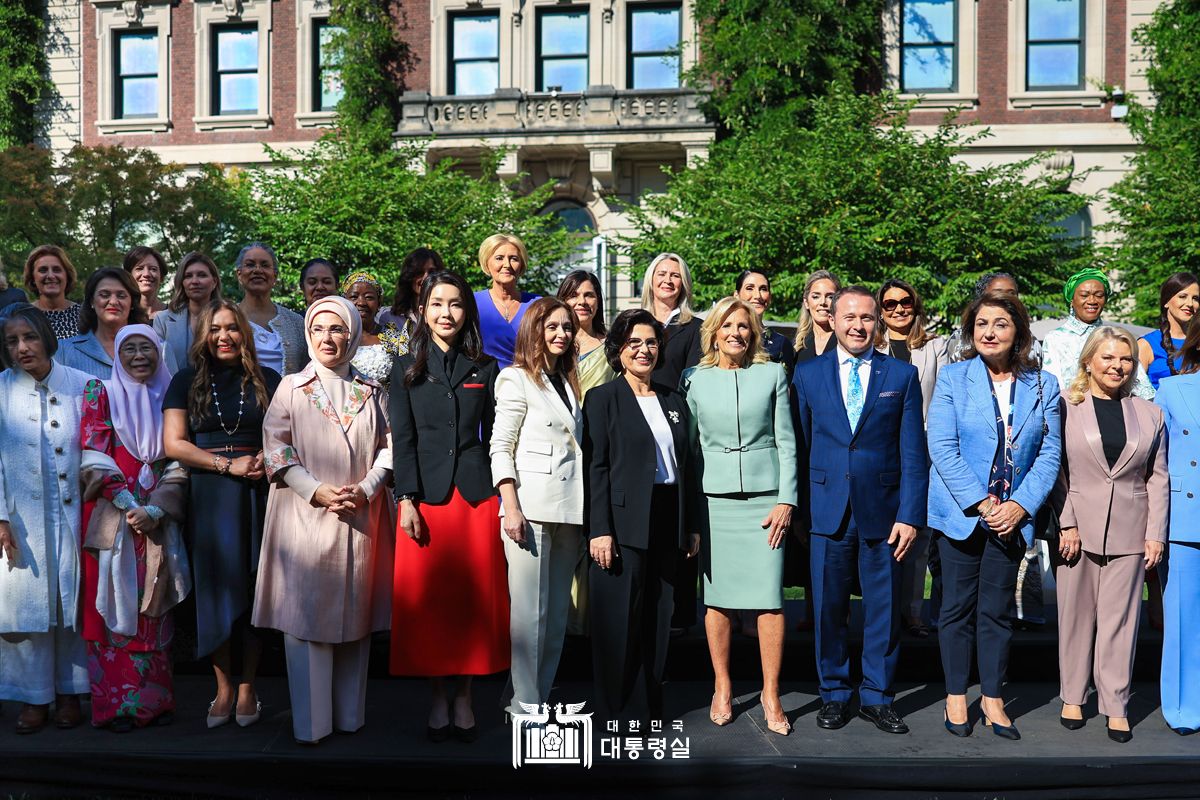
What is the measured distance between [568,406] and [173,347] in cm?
249

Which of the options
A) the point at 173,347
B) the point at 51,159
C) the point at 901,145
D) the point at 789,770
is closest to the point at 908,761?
the point at 789,770

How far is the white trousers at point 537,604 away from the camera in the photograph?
4.94 meters

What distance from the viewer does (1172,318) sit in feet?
22.4

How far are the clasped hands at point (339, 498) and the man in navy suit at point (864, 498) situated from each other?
2.27m

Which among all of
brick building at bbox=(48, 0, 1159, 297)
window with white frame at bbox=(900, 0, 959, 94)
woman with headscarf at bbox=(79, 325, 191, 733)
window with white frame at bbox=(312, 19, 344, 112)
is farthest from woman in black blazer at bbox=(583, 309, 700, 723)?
window with white frame at bbox=(312, 19, 344, 112)

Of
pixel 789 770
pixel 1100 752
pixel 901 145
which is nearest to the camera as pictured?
pixel 789 770

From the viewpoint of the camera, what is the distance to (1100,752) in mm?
4945

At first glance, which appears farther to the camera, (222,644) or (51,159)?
(51,159)

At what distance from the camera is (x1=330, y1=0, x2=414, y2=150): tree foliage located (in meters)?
20.4

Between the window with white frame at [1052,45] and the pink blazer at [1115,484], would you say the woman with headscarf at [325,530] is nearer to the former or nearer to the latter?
the pink blazer at [1115,484]

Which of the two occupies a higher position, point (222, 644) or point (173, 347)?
point (173, 347)

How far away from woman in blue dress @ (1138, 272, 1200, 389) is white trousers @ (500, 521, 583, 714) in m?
4.13

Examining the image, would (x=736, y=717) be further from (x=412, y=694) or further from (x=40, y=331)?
(x=40, y=331)

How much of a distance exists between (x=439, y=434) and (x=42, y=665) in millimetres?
2330
